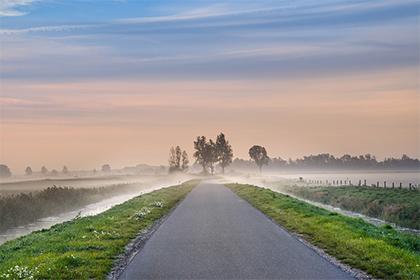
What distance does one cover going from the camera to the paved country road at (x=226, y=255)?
14.2 metres

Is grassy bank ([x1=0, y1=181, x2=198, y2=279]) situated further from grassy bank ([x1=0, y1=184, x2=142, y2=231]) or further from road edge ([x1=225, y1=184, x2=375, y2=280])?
grassy bank ([x1=0, y1=184, x2=142, y2=231])

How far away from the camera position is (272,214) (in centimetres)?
3159

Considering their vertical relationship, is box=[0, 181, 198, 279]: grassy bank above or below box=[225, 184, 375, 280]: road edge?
below

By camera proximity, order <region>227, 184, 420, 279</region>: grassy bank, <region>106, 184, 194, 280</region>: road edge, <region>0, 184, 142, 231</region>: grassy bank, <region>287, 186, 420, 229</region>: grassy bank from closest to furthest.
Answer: <region>227, 184, 420, 279</region>: grassy bank
<region>106, 184, 194, 280</region>: road edge
<region>287, 186, 420, 229</region>: grassy bank
<region>0, 184, 142, 231</region>: grassy bank

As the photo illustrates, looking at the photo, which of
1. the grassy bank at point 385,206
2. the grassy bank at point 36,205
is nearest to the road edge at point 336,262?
the grassy bank at point 385,206

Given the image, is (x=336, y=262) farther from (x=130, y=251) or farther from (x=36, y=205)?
(x=36, y=205)

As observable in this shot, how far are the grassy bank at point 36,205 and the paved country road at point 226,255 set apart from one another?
16.2 m

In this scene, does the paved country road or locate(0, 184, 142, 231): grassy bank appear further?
locate(0, 184, 142, 231): grassy bank

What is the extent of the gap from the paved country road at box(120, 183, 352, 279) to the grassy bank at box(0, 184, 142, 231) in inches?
639

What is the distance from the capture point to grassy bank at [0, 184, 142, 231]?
37.8m

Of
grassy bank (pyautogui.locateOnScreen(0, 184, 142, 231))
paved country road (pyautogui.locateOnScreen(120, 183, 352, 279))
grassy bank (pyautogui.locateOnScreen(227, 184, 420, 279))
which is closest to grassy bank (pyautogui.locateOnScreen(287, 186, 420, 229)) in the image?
grassy bank (pyautogui.locateOnScreen(227, 184, 420, 279))

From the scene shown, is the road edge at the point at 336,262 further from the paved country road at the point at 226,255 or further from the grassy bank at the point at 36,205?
the grassy bank at the point at 36,205

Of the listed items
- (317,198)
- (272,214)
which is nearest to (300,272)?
(272,214)

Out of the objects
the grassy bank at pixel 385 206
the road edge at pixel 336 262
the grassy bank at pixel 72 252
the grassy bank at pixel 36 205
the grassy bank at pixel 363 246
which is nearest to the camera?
the road edge at pixel 336 262
